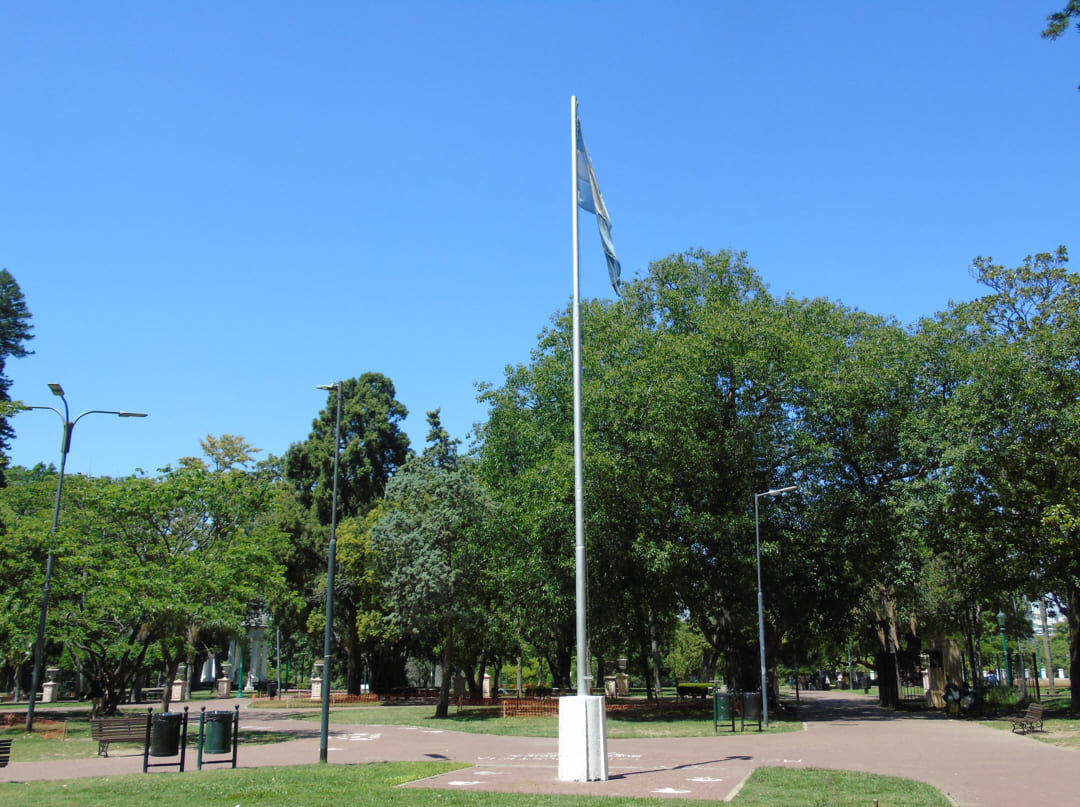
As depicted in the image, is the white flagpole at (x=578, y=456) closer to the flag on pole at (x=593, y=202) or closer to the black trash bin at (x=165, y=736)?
the flag on pole at (x=593, y=202)

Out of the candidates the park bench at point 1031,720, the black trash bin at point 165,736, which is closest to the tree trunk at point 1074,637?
the park bench at point 1031,720

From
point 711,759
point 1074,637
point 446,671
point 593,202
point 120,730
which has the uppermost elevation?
point 593,202

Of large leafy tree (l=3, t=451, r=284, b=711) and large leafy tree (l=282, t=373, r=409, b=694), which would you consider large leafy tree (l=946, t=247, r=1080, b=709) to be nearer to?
large leafy tree (l=3, t=451, r=284, b=711)

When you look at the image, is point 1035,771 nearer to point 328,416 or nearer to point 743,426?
point 743,426

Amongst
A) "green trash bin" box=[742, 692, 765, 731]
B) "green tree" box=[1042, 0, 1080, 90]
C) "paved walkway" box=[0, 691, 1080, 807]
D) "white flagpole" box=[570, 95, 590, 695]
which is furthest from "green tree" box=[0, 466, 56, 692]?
"green tree" box=[1042, 0, 1080, 90]

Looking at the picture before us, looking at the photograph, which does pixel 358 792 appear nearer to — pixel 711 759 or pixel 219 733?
pixel 219 733

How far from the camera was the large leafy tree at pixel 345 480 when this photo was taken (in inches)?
1945

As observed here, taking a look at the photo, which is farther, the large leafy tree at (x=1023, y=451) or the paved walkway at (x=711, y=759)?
the large leafy tree at (x=1023, y=451)

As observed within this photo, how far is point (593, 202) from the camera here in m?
16.9

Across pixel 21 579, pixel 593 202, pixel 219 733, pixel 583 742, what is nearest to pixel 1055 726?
pixel 583 742

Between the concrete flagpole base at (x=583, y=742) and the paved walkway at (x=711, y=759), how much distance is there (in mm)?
282

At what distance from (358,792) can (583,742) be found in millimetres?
3470

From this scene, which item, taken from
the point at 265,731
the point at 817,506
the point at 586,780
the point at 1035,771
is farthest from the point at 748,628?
the point at 586,780

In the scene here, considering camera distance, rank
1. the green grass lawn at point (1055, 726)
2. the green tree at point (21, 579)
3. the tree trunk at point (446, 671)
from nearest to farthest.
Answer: the green grass lawn at point (1055, 726) < the green tree at point (21, 579) < the tree trunk at point (446, 671)
